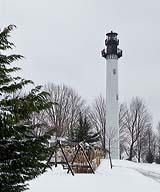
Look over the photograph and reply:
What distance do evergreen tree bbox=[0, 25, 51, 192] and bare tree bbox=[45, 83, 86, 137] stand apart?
4566 centimetres

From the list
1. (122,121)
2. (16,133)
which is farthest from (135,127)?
(16,133)

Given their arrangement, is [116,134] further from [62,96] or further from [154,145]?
[154,145]

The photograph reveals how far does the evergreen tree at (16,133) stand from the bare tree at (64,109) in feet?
150

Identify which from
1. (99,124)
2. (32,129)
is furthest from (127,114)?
(32,129)

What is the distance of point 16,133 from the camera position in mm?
5184

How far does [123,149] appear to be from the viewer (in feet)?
206

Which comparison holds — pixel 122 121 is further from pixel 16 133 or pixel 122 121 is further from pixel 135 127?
pixel 16 133

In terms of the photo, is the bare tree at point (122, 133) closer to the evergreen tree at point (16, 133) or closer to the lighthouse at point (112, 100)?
the lighthouse at point (112, 100)

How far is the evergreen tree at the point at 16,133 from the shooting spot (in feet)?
16.8

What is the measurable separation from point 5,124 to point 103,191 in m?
8.58

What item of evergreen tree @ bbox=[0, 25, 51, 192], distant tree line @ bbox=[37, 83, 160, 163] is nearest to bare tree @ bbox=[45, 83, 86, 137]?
distant tree line @ bbox=[37, 83, 160, 163]

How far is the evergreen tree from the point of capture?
5125 mm

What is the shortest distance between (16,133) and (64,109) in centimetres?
4919

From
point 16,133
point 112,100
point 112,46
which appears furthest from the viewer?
point 112,46
